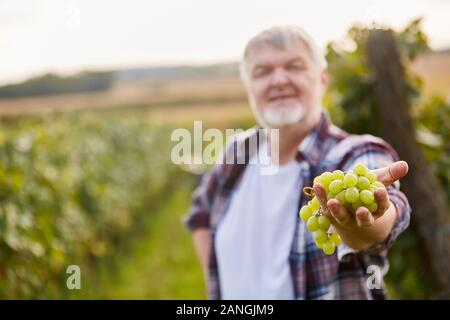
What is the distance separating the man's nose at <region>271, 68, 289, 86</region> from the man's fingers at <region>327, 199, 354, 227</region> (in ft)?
2.81

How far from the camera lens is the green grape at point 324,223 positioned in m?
1.64

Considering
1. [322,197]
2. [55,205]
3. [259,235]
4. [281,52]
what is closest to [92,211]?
[55,205]

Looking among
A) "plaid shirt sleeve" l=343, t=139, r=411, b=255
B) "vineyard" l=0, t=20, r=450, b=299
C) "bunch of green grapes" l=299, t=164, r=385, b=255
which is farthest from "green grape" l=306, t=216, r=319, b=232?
"vineyard" l=0, t=20, r=450, b=299

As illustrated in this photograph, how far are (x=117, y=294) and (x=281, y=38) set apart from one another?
171 inches

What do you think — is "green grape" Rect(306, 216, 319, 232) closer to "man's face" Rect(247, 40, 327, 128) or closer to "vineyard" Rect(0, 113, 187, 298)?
"man's face" Rect(247, 40, 327, 128)

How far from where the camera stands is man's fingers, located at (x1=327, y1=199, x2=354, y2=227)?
1493 mm

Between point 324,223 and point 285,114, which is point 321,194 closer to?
point 324,223

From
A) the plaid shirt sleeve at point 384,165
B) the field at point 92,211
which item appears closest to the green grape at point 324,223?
the plaid shirt sleeve at point 384,165

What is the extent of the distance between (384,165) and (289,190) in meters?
0.42

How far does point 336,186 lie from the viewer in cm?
153

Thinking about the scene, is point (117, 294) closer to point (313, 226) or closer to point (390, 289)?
point (390, 289)

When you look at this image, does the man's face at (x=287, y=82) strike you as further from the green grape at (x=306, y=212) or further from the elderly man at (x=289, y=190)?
the green grape at (x=306, y=212)

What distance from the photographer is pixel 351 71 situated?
3615mm

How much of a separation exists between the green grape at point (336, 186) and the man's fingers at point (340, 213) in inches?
1.7
